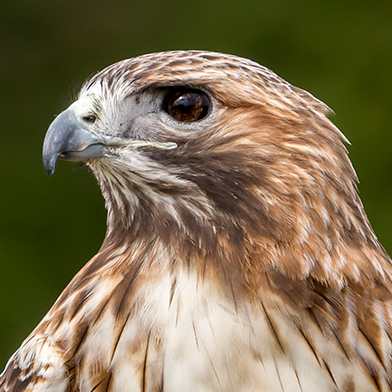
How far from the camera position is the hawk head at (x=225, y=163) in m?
1.13

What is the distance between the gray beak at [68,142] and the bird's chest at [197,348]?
256 mm

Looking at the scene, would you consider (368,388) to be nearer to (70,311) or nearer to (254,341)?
(254,341)

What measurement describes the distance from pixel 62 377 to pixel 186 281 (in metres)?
0.26

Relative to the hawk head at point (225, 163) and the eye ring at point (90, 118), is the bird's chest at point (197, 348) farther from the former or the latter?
the eye ring at point (90, 118)

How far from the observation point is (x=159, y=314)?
1.13 m

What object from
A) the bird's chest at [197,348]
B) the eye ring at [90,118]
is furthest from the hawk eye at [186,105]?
the bird's chest at [197,348]

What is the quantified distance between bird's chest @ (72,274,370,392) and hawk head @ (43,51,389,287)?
69 mm

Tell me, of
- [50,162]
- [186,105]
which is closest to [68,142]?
[50,162]

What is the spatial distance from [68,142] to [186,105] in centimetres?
21

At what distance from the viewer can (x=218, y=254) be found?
1.15 metres

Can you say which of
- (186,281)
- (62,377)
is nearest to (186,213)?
(186,281)

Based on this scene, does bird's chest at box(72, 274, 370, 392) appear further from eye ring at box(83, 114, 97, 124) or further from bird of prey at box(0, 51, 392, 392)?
eye ring at box(83, 114, 97, 124)

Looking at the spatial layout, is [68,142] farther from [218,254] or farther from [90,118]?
[218,254]

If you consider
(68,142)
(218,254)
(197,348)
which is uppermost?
(68,142)
